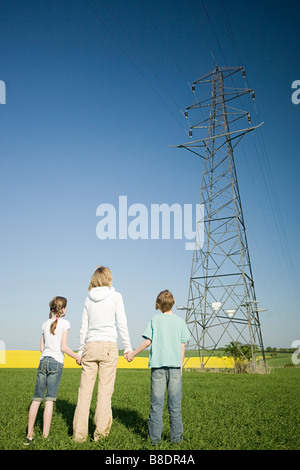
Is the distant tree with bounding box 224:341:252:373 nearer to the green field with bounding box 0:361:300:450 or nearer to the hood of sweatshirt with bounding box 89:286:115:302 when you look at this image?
the green field with bounding box 0:361:300:450

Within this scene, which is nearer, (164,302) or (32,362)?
(164,302)

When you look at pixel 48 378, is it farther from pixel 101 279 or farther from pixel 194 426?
pixel 194 426

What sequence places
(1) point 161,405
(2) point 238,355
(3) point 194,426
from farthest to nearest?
(2) point 238,355 < (3) point 194,426 < (1) point 161,405

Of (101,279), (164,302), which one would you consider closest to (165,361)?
(164,302)

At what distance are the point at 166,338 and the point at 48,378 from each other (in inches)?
67.8

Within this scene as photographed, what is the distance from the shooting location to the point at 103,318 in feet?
16.0

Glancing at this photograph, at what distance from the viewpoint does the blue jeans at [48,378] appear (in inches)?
190

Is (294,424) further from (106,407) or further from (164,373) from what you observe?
(106,407)

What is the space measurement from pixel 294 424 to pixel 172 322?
121 inches

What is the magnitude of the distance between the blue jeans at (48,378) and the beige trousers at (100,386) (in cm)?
40

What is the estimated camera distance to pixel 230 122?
2447cm

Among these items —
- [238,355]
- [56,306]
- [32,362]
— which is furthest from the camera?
[32,362]

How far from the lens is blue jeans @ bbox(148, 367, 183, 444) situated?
465cm
